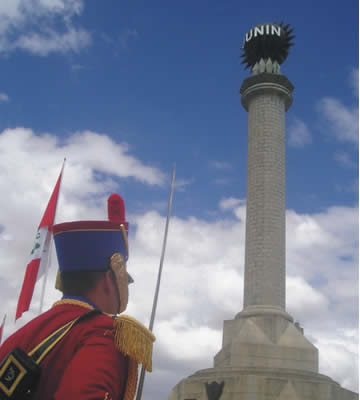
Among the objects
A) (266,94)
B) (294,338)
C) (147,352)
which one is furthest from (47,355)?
(266,94)

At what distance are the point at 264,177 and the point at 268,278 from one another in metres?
4.96

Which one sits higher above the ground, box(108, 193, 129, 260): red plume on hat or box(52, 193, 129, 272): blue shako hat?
box(108, 193, 129, 260): red plume on hat

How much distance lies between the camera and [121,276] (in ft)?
16.7

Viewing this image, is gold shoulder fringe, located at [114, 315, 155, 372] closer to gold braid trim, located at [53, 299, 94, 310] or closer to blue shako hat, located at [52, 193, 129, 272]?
gold braid trim, located at [53, 299, 94, 310]

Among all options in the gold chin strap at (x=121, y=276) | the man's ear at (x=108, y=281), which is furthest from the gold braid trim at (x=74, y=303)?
the gold chin strap at (x=121, y=276)

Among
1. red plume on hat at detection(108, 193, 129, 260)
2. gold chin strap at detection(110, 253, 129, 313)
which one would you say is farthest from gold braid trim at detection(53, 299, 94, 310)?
red plume on hat at detection(108, 193, 129, 260)

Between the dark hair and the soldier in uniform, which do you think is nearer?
the soldier in uniform

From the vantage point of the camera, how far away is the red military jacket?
4.10 meters

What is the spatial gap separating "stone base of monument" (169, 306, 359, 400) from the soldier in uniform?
55.3 feet

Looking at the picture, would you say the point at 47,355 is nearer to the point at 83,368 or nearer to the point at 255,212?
the point at 83,368

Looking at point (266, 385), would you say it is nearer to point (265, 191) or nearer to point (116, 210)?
point (265, 191)

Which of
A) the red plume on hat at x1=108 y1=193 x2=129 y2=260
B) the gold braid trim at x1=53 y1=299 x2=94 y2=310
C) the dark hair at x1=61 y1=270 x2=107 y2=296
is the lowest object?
the gold braid trim at x1=53 y1=299 x2=94 y2=310

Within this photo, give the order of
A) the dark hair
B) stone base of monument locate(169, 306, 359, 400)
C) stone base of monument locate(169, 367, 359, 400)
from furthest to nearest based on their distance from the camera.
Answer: stone base of monument locate(169, 306, 359, 400), stone base of monument locate(169, 367, 359, 400), the dark hair

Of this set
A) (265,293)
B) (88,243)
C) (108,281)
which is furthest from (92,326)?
(265,293)
